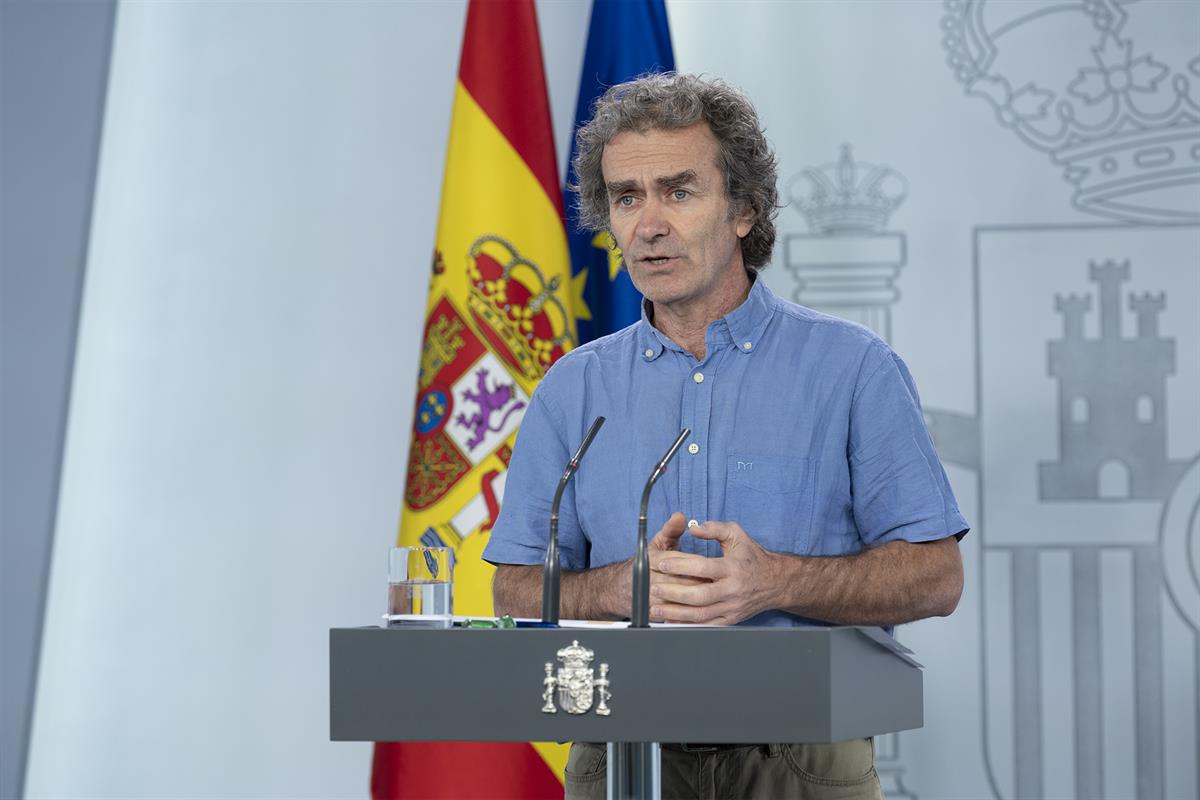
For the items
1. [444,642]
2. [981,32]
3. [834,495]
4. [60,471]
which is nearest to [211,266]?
[60,471]

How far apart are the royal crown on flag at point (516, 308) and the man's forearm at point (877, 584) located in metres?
1.55

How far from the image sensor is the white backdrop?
3613 millimetres

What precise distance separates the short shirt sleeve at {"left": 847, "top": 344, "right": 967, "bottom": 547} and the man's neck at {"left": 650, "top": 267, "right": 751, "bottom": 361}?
253mm

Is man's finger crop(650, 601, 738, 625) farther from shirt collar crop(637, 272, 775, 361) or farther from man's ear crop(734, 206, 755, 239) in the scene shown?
man's ear crop(734, 206, 755, 239)

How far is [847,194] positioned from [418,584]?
8.05 feet

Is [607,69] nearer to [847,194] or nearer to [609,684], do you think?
[847,194]

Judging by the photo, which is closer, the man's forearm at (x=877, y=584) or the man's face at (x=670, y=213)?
the man's forearm at (x=877, y=584)

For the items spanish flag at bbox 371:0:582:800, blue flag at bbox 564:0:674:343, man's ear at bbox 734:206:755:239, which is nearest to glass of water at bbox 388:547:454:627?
man's ear at bbox 734:206:755:239

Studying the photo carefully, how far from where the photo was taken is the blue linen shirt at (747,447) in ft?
6.43

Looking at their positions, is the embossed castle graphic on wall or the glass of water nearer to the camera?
the glass of water

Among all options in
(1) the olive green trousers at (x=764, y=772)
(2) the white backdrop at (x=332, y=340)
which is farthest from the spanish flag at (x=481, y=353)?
(1) the olive green trousers at (x=764, y=772)

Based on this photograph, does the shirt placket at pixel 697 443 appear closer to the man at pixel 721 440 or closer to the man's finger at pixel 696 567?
the man at pixel 721 440

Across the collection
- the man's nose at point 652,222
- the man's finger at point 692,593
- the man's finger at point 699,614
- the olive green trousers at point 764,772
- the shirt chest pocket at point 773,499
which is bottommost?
the olive green trousers at point 764,772

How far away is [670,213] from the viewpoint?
2.09 meters
